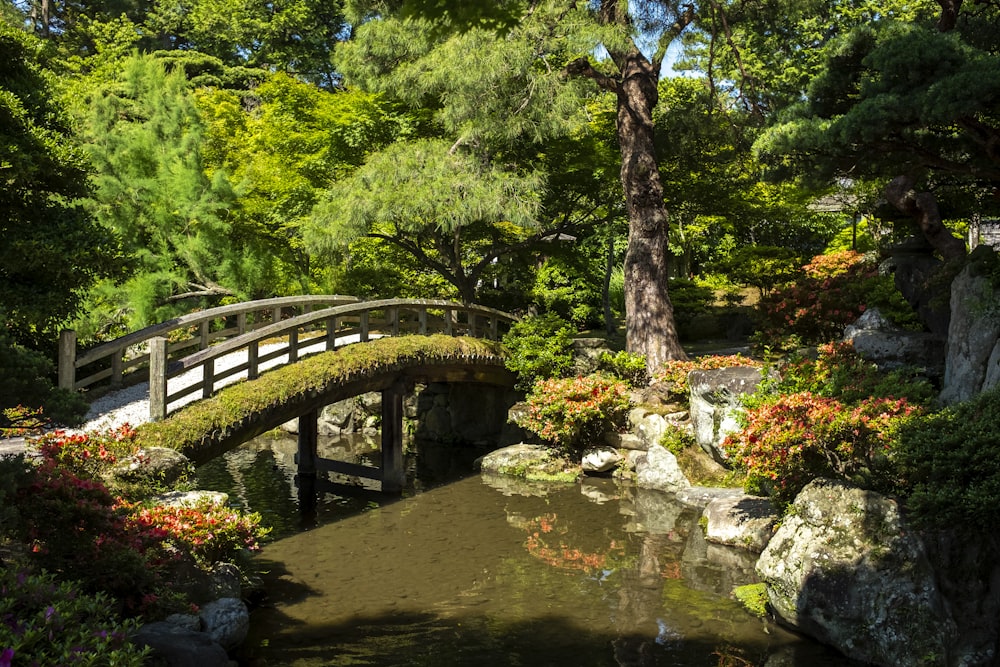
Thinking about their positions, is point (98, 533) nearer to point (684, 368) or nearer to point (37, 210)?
point (37, 210)

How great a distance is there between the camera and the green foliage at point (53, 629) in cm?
497

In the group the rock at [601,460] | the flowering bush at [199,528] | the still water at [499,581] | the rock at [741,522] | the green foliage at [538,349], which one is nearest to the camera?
the flowering bush at [199,528]

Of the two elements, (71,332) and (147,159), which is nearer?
(71,332)

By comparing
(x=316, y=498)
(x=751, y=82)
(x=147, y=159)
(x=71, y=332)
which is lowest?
(x=316, y=498)

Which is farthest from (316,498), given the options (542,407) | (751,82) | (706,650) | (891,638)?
(751,82)

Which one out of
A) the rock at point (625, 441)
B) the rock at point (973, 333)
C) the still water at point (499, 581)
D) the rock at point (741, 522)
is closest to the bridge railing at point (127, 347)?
the still water at point (499, 581)

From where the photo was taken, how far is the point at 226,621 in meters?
8.37

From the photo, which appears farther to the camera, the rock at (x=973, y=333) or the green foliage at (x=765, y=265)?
the green foliage at (x=765, y=265)

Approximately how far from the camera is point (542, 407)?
17.1 m

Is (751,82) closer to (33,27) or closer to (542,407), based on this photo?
(542,407)

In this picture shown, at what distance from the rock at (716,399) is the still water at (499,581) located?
1.32 metres

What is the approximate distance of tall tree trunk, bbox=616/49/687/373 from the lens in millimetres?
17641

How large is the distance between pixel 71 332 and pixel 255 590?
4127mm

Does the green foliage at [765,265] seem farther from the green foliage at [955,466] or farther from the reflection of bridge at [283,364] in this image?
the green foliage at [955,466]
